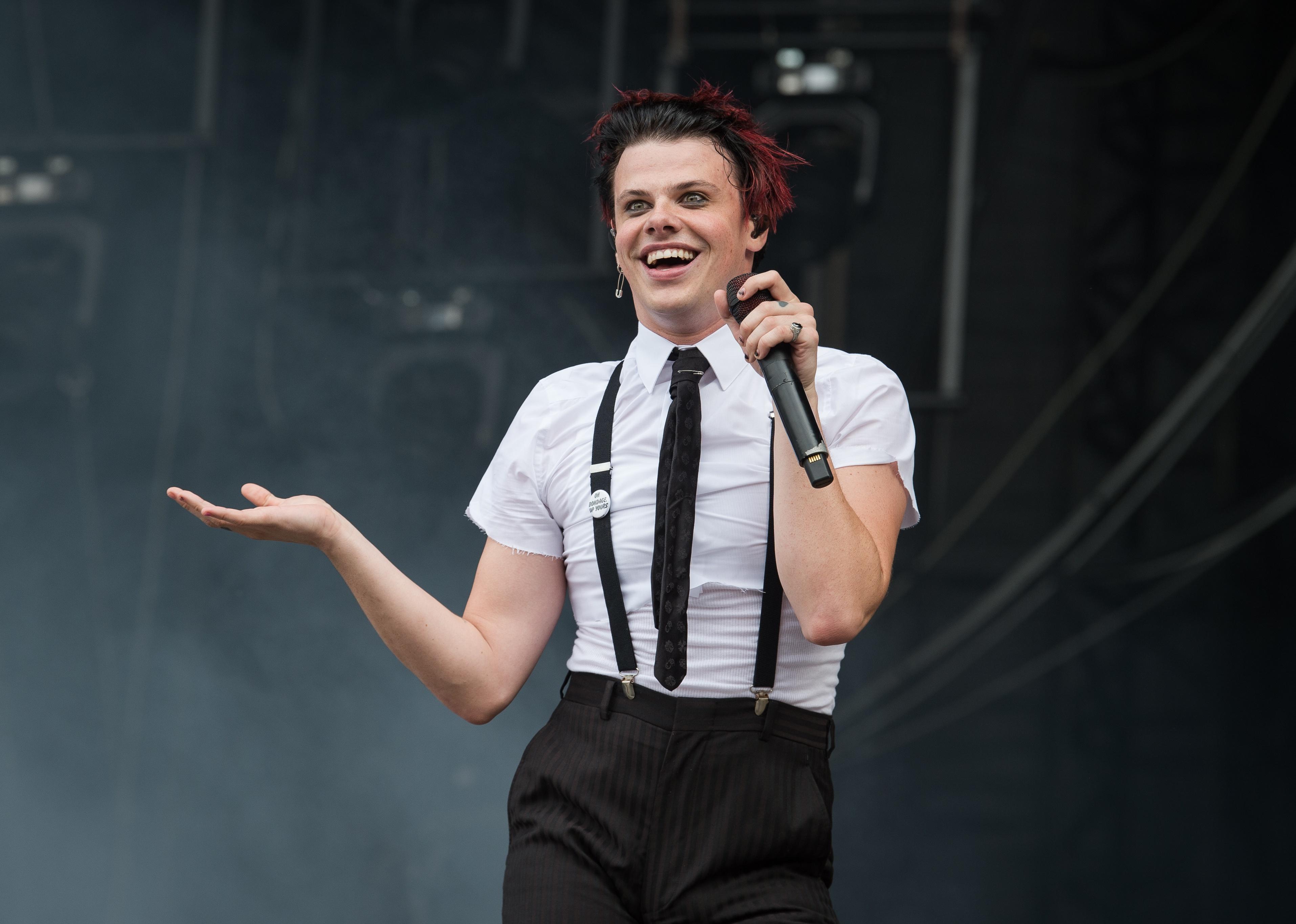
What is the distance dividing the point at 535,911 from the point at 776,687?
1.03ft

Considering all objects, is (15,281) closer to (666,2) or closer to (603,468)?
(666,2)

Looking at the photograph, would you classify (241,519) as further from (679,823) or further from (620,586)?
(679,823)

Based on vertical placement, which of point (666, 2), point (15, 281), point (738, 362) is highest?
point (666, 2)

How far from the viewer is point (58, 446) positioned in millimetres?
2541

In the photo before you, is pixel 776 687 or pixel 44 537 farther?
pixel 44 537

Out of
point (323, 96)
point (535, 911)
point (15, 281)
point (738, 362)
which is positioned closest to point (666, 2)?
point (323, 96)

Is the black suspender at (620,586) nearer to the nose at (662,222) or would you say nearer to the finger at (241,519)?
the nose at (662,222)

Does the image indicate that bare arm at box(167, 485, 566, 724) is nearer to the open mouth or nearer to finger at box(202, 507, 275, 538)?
finger at box(202, 507, 275, 538)

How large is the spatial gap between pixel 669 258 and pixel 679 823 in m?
0.57

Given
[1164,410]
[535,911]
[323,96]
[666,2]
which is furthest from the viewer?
[1164,410]

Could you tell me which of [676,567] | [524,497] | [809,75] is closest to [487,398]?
[809,75]

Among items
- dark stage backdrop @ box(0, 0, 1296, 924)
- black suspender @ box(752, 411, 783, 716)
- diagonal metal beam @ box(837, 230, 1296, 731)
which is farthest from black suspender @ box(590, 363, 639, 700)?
diagonal metal beam @ box(837, 230, 1296, 731)

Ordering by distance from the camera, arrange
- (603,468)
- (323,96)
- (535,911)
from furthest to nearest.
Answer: (323,96) → (603,468) → (535,911)

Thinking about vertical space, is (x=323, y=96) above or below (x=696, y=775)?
above
